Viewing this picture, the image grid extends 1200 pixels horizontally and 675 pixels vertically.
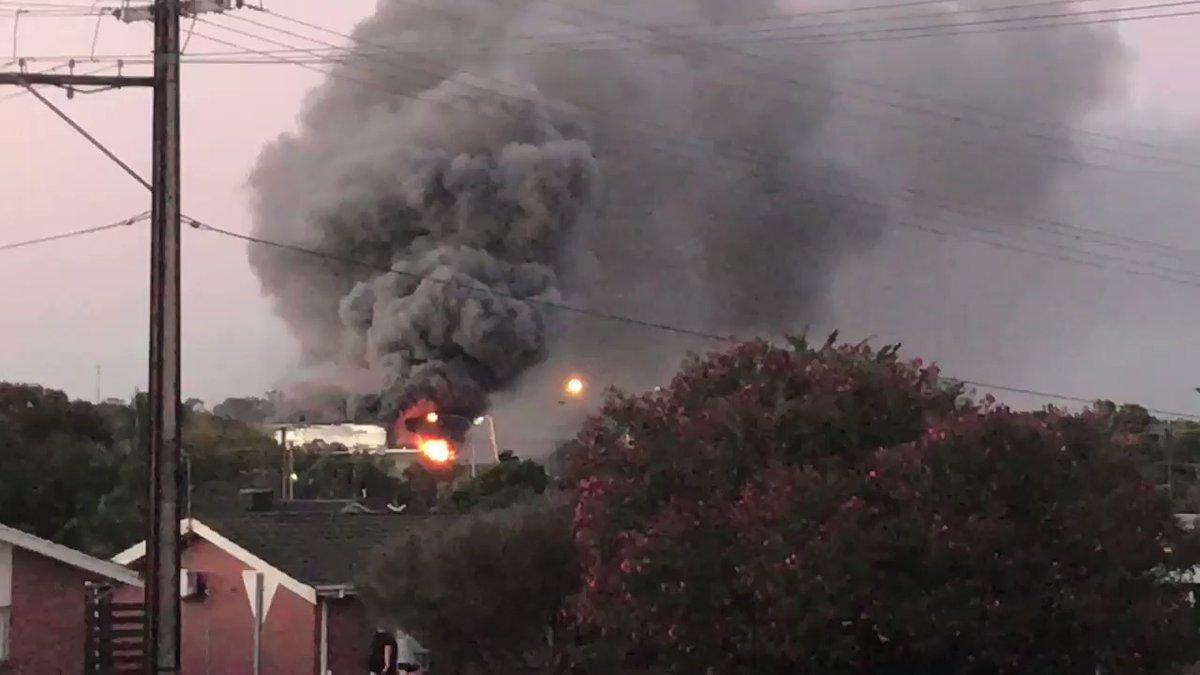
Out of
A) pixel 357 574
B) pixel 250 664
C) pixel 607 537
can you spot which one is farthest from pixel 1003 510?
pixel 250 664

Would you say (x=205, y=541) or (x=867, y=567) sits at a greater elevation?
(x=205, y=541)

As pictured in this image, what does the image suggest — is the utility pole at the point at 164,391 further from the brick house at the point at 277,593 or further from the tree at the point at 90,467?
the tree at the point at 90,467

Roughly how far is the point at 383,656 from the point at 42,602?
4941 millimetres

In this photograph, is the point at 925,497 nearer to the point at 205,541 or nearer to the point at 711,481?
the point at 711,481

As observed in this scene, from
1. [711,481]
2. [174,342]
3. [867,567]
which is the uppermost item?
[174,342]

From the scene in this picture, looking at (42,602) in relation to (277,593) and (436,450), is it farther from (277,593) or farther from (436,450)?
(436,450)

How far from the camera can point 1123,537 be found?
48.4 feet

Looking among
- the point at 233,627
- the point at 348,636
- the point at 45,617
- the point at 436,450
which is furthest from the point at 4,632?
the point at 436,450

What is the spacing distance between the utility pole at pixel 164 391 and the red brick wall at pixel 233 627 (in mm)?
9643

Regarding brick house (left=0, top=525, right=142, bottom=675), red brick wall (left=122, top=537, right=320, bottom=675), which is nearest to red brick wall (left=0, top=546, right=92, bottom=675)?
brick house (left=0, top=525, right=142, bottom=675)

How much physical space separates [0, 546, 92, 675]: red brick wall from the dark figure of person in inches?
181

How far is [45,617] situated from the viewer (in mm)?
21812

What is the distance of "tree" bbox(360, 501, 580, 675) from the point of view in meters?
20.1

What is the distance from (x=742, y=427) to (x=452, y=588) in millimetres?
5596
